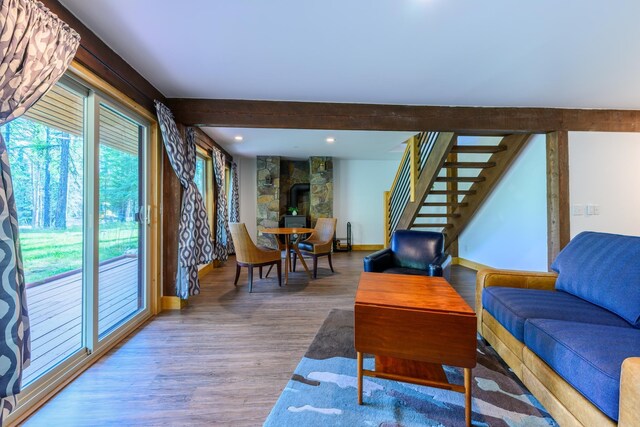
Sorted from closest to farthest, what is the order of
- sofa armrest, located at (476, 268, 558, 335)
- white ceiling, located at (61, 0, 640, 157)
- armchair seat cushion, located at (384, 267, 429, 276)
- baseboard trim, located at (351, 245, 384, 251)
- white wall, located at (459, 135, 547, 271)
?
white ceiling, located at (61, 0, 640, 157)
sofa armrest, located at (476, 268, 558, 335)
armchair seat cushion, located at (384, 267, 429, 276)
white wall, located at (459, 135, 547, 271)
baseboard trim, located at (351, 245, 384, 251)

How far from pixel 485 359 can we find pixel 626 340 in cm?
85

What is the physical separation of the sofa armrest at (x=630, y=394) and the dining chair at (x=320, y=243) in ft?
10.5

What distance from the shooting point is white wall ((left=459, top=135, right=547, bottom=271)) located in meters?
3.23

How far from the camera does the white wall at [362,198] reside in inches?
253

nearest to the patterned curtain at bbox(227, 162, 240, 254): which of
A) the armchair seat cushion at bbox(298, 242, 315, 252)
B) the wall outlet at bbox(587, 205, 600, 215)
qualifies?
the armchair seat cushion at bbox(298, 242, 315, 252)

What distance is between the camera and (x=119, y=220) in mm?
2197

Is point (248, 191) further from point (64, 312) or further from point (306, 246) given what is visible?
point (64, 312)

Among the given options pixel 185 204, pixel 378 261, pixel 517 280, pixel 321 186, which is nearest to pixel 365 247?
pixel 321 186

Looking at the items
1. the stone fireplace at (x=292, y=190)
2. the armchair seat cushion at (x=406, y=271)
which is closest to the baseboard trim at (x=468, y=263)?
the armchair seat cushion at (x=406, y=271)

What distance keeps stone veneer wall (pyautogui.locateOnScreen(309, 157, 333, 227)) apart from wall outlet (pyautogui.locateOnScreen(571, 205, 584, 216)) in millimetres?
4172

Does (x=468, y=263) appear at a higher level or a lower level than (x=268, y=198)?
lower

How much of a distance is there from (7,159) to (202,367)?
1.52 meters

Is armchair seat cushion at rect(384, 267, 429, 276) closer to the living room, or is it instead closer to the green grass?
the living room

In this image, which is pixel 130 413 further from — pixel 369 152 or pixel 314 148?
pixel 369 152
